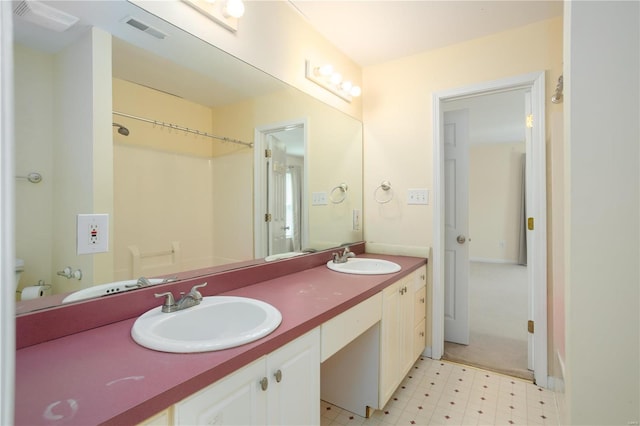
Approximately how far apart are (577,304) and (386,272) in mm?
951

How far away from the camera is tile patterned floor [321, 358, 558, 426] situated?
1.61m

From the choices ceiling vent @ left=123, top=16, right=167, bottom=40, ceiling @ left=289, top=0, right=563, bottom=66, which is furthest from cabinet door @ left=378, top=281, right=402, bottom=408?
ceiling @ left=289, top=0, right=563, bottom=66

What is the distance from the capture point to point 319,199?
2.18 metres

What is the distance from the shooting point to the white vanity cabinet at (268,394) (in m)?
0.70

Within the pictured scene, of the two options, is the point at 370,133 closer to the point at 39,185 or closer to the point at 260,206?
the point at 260,206

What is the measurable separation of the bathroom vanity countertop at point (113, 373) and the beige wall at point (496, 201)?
5807 millimetres

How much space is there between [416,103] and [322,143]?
0.83 m

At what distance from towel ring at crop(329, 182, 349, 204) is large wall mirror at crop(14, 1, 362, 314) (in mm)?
502

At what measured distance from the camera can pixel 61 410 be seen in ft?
1.80

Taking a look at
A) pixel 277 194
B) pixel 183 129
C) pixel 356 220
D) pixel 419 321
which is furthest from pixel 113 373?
pixel 356 220

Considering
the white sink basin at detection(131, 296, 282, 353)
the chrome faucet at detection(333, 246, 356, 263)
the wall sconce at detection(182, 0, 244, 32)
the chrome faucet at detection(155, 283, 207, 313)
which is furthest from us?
the chrome faucet at detection(333, 246, 356, 263)

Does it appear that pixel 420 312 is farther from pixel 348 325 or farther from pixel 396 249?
pixel 348 325

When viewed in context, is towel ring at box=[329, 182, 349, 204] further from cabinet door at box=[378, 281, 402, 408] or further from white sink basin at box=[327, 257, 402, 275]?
cabinet door at box=[378, 281, 402, 408]

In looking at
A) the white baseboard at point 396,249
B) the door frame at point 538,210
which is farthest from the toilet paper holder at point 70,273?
the door frame at point 538,210
